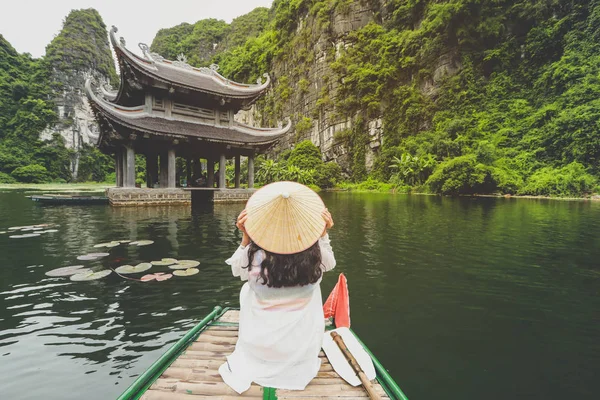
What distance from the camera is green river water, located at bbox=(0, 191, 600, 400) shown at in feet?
8.77

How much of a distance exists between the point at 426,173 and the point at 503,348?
3030 centimetres

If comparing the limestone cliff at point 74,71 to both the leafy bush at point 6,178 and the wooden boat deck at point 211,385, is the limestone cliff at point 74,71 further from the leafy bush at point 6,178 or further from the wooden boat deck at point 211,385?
the wooden boat deck at point 211,385

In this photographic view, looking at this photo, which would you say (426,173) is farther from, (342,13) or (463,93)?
(342,13)

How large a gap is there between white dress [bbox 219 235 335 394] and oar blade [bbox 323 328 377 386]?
0.87 ft

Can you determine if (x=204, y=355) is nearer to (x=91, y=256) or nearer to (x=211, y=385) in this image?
(x=211, y=385)

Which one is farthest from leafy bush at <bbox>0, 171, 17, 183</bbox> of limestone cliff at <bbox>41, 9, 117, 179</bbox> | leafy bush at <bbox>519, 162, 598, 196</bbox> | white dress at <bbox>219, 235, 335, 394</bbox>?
leafy bush at <bbox>519, 162, 598, 196</bbox>

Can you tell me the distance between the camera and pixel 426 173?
31.0m

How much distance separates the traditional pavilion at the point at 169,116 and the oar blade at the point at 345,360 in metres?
14.8

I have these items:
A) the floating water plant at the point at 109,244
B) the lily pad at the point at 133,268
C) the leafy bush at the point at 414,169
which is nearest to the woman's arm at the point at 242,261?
the lily pad at the point at 133,268

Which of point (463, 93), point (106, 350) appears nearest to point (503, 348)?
point (106, 350)

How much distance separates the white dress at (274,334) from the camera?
5.86ft

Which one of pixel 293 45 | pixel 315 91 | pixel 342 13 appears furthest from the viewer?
pixel 293 45

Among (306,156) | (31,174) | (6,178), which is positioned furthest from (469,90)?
(6,178)

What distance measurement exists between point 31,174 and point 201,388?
207ft
